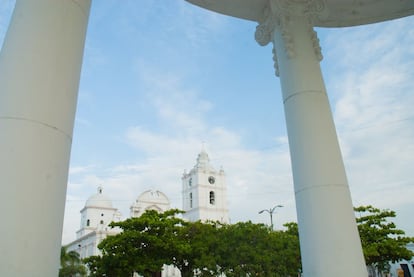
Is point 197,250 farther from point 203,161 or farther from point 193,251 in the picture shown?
point 203,161

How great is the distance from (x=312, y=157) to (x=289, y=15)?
3.43 metres

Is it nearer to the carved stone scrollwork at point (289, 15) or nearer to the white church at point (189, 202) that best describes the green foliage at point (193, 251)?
the carved stone scrollwork at point (289, 15)

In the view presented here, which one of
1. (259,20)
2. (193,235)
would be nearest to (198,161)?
(193,235)

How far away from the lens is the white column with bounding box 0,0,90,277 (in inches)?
121

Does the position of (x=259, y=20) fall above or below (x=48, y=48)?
above

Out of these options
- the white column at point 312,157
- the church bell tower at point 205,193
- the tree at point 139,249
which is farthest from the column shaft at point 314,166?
the church bell tower at point 205,193

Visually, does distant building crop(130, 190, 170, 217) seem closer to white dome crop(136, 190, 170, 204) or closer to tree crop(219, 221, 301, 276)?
white dome crop(136, 190, 170, 204)

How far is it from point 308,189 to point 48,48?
4.88 metres

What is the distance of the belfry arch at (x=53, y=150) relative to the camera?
3135 mm

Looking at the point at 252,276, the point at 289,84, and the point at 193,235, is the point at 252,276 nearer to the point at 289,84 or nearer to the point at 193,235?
the point at 193,235

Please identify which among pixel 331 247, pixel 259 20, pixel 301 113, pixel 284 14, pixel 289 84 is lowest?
pixel 331 247

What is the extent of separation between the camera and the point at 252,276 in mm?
26672

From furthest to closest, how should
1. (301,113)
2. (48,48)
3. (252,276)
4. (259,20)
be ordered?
(252,276)
(259,20)
(301,113)
(48,48)

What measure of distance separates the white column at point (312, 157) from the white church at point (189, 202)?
71.6 meters
